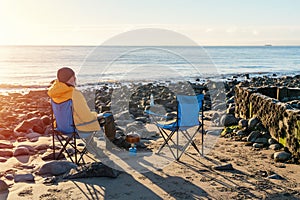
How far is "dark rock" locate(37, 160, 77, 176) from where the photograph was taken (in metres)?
6.27

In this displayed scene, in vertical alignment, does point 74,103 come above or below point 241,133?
above

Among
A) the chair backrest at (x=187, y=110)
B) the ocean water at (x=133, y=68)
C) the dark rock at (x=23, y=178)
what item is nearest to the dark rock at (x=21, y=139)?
the dark rock at (x=23, y=178)

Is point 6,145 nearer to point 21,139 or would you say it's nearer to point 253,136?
point 21,139

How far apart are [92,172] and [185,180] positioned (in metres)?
1.33

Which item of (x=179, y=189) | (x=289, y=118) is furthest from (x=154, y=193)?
(x=289, y=118)

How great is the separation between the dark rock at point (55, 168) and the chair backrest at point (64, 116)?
0.52m

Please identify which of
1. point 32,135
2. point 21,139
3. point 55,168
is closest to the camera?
point 55,168

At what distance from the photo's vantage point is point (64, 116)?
664cm

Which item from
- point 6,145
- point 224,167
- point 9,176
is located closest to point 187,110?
point 224,167

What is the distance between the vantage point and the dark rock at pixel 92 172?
602cm

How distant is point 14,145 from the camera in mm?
8594

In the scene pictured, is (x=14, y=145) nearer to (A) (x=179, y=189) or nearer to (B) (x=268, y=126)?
(A) (x=179, y=189)

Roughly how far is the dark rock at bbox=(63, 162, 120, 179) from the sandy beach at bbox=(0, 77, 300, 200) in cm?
7

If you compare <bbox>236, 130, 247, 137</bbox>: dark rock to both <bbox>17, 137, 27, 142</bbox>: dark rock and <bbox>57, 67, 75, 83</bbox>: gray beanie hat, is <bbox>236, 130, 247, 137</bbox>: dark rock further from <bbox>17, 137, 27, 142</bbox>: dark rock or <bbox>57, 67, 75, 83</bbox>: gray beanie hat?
<bbox>17, 137, 27, 142</bbox>: dark rock
